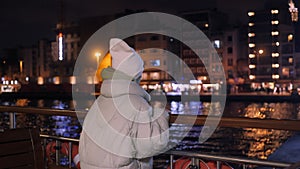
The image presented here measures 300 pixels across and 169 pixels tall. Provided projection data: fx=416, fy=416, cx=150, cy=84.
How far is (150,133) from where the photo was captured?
247 centimetres

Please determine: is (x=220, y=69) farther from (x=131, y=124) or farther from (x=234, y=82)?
(x=131, y=124)

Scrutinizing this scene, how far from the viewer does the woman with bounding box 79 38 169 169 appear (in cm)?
251

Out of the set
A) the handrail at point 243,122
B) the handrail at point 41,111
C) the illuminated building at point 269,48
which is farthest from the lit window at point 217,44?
the handrail at point 243,122

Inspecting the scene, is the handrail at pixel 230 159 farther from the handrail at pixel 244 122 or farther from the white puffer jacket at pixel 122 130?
the white puffer jacket at pixel 122 130

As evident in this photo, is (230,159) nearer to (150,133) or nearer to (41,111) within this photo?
(150,133)

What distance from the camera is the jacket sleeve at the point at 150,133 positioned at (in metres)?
2.47

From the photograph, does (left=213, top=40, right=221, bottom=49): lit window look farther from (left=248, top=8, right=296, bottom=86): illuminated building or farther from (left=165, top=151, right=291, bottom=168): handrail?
(left=165, top=151, right=291, bottom=168): handrail

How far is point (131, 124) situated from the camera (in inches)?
99.8

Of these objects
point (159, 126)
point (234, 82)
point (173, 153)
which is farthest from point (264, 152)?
point (234, 82)

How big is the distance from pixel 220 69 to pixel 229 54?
135 inches

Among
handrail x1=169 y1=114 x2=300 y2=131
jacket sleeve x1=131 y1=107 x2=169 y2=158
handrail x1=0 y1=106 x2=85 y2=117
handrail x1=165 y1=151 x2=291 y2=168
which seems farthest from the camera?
handrail x1=0 y1=106 x2=85 y2=117

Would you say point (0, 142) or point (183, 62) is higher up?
point (183, 62)

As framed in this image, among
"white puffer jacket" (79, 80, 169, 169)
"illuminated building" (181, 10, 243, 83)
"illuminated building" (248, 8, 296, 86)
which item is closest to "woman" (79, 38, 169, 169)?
"white puffer jacket" (79, 80, 169, 169)

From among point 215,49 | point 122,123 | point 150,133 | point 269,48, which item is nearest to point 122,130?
point 122,123
